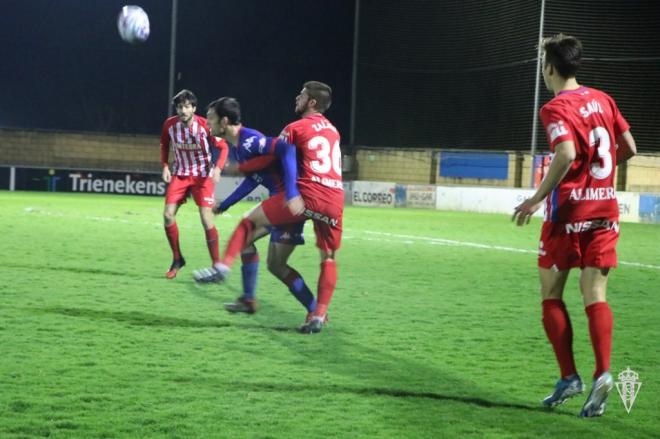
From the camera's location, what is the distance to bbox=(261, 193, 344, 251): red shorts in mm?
7176

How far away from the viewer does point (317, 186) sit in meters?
7.21

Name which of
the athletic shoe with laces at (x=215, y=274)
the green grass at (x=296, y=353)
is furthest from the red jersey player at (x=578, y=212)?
the athletic shoe with laces at (x=215, y=274)

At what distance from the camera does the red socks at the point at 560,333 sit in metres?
4.98

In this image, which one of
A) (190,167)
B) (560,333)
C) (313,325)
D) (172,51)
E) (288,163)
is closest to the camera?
(560,333)

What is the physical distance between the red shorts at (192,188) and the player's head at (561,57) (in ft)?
21.0

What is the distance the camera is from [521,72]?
30906 mm

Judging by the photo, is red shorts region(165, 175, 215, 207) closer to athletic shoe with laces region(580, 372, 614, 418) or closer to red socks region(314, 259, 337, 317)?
red socks region(314, 259, 337, 317)

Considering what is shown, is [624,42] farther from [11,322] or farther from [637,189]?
[11,322]

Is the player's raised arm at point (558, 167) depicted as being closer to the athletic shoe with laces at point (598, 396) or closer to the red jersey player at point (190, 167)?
the athletic shoe with laces at point (598, 396)

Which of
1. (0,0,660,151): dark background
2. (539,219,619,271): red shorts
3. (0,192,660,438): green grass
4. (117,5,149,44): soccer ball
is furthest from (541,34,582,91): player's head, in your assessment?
(0,0,660,151): dark background

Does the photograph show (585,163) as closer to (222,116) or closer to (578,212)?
(578,212)

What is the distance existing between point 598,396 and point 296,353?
85.5 inches

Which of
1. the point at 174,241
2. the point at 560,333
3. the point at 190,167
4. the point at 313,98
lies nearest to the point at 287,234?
the point at 313,98

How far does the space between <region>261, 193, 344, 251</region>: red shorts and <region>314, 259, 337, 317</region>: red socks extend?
141 millimetres
